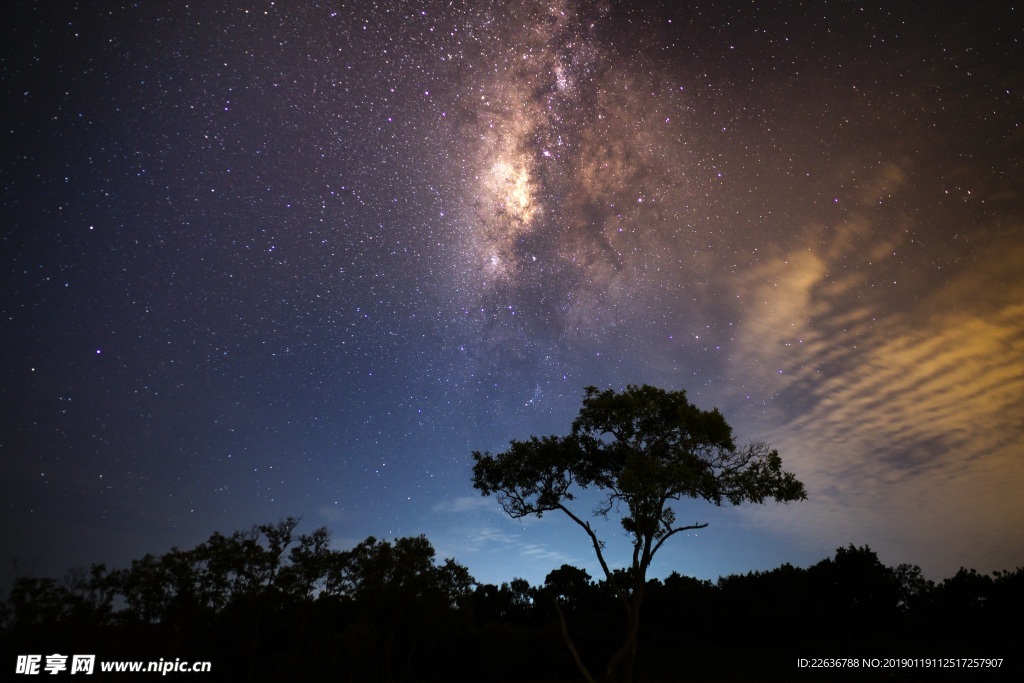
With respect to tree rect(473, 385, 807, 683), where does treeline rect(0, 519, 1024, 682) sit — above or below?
below

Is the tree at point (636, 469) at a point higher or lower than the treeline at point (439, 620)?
higher

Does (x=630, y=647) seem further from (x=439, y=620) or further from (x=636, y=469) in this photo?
(x=439, y=620)

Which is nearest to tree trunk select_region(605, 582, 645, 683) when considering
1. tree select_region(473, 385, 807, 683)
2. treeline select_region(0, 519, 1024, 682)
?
tree select_region(473, 385, 807, 683)

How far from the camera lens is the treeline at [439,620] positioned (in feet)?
112

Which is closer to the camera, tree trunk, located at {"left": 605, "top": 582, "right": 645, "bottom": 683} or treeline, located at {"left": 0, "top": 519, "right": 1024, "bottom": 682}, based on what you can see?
tree trunk, located at {"left": 605, "top": 582, "right": 645, "bottom": 683}

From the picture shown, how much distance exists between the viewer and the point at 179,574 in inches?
1478

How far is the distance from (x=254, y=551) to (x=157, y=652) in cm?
800

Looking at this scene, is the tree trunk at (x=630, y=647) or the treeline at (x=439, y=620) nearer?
the tree trunk at (x=630, y=647)

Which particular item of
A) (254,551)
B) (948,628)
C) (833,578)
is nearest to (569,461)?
(254,551)

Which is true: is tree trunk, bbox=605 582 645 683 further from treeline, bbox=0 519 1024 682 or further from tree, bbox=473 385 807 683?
treeline, bbox=0 519 1024 682

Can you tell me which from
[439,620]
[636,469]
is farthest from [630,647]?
[439,620]

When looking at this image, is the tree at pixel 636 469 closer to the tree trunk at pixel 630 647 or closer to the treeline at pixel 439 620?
the tree trunk at pixel 630 647

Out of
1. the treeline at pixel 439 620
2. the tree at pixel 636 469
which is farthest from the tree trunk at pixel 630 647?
the treeline at pixel 439 620

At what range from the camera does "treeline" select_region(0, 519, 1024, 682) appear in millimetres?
34125
